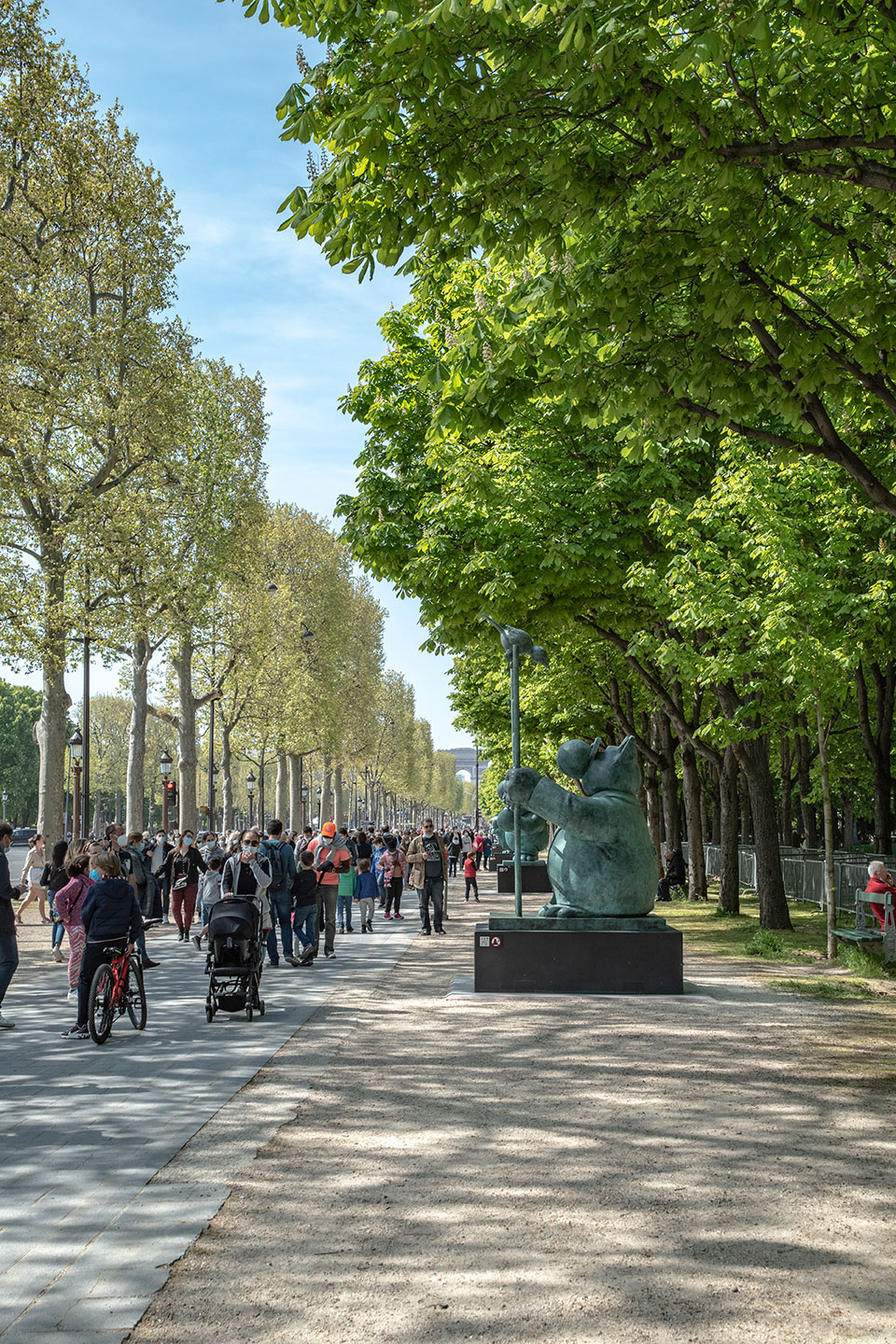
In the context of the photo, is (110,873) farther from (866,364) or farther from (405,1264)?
(866,364)

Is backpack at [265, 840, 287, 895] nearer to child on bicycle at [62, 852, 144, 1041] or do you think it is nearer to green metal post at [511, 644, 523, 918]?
green metal post at [511, 644, 523, 918]

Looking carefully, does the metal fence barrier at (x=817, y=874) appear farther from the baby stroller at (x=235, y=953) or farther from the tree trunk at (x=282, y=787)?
the tree trunk at (x=282, y=787)

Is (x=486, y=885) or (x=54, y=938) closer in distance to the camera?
(x=54, y=938)

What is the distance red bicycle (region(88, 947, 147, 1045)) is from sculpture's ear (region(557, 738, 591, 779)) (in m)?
5.48

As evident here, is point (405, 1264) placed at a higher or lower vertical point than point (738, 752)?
lower

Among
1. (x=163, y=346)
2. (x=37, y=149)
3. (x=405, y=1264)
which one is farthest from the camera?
(x=163, y=346)

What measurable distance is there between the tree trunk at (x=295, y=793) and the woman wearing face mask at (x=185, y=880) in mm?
32425

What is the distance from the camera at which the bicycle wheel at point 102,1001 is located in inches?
412

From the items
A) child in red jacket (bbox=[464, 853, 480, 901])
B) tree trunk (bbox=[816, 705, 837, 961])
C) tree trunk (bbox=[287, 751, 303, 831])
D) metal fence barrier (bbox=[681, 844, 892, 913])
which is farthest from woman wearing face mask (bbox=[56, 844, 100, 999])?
tree trunk (bbox=[287, 751, 303, 831])

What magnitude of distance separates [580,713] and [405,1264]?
34109mm

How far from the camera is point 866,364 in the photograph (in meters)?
8.82

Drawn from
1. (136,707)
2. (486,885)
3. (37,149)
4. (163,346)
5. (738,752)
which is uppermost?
(37,149)

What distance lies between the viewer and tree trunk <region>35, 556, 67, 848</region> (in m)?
23.5

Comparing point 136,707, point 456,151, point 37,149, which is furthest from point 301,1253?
point 136,707
